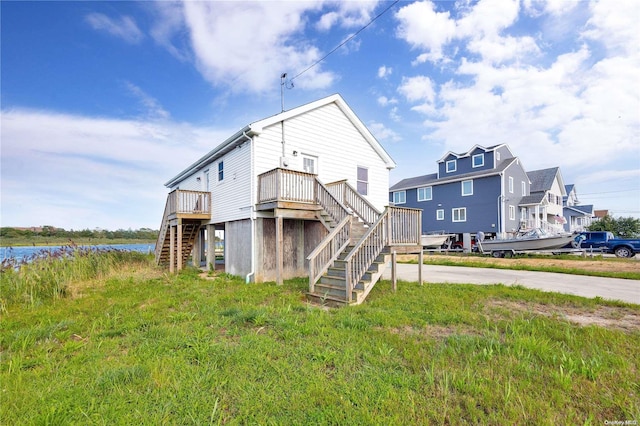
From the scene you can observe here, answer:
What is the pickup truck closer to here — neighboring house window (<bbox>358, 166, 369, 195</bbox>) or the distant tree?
the distant tree

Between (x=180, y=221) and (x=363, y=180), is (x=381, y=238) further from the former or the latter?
(x=180, y=221)

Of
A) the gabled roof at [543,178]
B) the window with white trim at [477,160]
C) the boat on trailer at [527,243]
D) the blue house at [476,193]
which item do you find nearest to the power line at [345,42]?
the boat on trailer at [527,243]

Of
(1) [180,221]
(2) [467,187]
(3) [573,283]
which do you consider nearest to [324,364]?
(3) [573,283]

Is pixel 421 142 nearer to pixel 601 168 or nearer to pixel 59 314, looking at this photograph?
pixel 59 314

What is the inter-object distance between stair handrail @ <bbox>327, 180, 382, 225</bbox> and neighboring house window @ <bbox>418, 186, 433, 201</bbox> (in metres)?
20.5

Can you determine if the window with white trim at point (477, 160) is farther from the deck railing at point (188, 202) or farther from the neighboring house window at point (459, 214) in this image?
the deck railing at point (188, 202)

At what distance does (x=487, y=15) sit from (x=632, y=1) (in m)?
3.33

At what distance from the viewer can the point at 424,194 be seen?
94.5ft

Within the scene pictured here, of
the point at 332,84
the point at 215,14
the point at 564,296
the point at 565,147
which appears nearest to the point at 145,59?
the point at 215,14

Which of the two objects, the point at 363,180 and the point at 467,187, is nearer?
the point at 363,180

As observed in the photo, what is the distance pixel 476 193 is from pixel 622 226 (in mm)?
18192

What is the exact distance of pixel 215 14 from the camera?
32.1ft

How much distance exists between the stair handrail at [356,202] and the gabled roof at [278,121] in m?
3.53

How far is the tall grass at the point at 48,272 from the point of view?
793 centimetres
